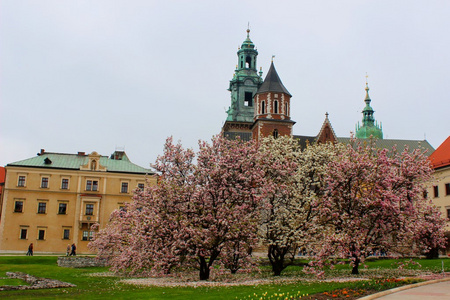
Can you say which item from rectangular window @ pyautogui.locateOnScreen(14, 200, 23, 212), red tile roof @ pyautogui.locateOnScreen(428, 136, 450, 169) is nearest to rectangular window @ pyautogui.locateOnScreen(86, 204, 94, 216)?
rectangular window @ pyautogui.locateOnScreen(14, 200, 23, 212)

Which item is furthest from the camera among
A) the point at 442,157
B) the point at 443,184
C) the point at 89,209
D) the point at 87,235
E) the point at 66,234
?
the point at 89,209

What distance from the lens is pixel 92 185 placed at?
6259cm

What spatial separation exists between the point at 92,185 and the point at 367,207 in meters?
46.1

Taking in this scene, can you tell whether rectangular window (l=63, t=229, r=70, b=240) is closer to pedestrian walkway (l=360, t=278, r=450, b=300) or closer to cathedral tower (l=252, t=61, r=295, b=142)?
cathedral tower (l=252, t=61, r=295, b=142)

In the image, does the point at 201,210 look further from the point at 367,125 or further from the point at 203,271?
the point at 367,125

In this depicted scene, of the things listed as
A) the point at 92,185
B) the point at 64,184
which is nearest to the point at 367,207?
the point at 92,185

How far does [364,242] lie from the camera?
2597 cm

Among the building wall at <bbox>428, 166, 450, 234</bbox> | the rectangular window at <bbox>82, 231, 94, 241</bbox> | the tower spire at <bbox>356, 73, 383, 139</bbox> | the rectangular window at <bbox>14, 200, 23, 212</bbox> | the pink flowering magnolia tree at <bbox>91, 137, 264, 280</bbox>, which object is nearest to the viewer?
the pink flowering magnolia tree at <bbox>91, 137, 264, 280</bbox>

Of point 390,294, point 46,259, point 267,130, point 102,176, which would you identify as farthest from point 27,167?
point 390,294

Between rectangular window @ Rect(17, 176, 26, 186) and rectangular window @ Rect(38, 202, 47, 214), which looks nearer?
rectangular window @ Rect(38, 202, 47, 214)

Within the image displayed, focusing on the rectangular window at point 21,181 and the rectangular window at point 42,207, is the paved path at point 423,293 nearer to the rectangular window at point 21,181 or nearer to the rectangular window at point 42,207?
the rectangular window at point 42,207

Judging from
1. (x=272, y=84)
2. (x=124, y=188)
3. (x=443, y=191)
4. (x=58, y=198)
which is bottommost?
(x=58, y=198)

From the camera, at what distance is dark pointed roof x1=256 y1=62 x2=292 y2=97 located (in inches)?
2219

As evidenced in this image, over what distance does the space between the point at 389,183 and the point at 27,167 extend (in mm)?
51457
